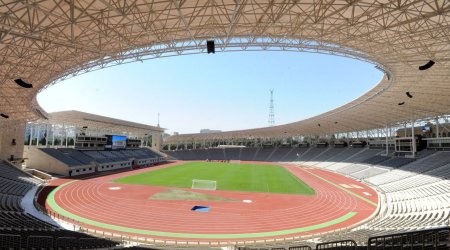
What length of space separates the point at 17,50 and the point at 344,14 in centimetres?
1909

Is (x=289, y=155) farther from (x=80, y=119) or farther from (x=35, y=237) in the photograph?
(x=35, y=237)

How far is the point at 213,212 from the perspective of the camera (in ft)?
79.7

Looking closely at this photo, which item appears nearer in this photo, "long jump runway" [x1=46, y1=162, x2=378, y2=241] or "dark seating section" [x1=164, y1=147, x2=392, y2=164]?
"long jump runway" [x1=46, y1=162, x2=378, y2=241]

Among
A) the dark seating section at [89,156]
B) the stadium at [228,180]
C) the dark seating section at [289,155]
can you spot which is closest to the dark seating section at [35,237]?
the stadium at [228,180]

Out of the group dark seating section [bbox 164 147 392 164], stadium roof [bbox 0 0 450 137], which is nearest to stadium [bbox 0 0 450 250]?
stadium roof [bbox 0 0 450 137]

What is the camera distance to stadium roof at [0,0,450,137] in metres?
13.6

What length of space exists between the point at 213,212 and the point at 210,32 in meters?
14.4

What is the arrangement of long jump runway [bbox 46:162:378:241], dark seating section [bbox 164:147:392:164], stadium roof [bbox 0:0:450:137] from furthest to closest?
dark seating section [bbox 164:147:392:164] < long jump runway [bbox 46:162:378:241] < stadium roof [bbox 0:0:450:137]

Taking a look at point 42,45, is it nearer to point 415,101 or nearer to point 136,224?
point 136,224

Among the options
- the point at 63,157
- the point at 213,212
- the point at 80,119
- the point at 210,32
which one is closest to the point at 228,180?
the point at 213,212

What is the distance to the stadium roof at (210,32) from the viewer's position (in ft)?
44.7

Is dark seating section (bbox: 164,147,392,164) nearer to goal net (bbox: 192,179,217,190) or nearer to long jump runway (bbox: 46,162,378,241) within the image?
long jump runway (bbox: 46,162,378,241)

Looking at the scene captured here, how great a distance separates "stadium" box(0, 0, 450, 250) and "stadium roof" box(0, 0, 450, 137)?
0.09m

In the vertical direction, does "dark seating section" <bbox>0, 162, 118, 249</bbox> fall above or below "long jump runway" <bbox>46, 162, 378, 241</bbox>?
above
